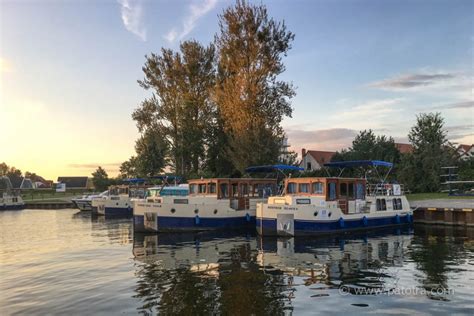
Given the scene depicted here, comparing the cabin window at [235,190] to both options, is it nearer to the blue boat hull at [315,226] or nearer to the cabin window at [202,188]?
the cabin window at [202,188]

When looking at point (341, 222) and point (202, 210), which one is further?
point (202, 210)

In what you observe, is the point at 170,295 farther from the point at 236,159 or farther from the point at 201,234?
the point at 236,159

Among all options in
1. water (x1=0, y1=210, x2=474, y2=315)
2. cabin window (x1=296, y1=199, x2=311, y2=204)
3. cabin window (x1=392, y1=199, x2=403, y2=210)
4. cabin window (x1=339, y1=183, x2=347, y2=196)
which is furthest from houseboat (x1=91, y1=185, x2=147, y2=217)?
cabin window (x1=392, y1=199, x2=403, y2=210)

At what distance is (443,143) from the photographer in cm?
5006

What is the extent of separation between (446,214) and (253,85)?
21943 millimetres

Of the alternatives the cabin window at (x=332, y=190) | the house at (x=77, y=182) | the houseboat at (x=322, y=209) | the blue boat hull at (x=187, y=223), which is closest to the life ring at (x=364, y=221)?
the houseboat at (x=322, y=209)

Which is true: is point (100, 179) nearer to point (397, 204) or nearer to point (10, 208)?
point (10, 208)

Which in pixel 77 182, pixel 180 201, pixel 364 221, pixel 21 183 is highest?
pixel 77 182

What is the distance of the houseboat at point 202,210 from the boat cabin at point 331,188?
4.21m

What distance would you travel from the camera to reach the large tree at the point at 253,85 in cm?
4266

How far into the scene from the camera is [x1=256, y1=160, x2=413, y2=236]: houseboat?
24.2 metres

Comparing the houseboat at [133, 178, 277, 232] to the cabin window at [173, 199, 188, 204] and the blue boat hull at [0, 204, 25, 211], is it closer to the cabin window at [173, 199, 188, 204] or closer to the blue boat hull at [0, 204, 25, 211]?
Answer: the cabin window at [173, 199, 188, 204]

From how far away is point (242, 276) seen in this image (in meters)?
14.7

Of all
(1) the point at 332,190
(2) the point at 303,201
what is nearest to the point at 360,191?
(1) the point at 332,190
